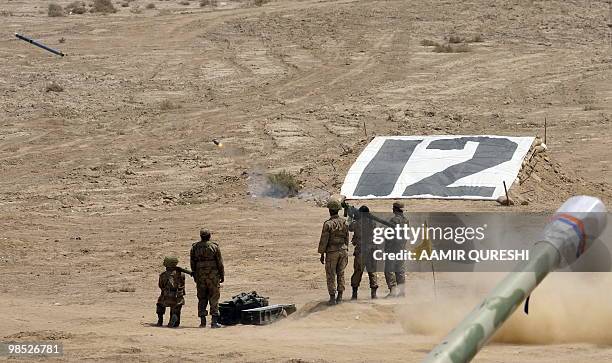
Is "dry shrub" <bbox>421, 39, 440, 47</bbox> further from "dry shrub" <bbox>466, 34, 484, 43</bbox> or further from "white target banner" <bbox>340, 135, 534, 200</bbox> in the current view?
"white target banner" <bbox>340, 135, 534, 200</bbox>

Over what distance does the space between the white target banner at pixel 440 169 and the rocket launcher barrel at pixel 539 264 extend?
17.4m

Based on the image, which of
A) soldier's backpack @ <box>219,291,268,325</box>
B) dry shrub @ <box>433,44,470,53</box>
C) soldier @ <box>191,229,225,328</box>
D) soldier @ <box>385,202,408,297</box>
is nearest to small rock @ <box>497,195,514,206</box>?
soldier @ <box>385,202,408,297</box>

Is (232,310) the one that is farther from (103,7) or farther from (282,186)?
(103,7)

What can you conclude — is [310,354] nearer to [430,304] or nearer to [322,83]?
[430,304]

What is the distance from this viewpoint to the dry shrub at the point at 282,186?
25469 mm

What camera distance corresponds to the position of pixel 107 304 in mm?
17812

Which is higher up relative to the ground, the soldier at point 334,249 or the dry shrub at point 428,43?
the soldier at point 334,249

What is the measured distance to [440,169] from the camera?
23.8m

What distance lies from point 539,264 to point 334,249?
34.6ft

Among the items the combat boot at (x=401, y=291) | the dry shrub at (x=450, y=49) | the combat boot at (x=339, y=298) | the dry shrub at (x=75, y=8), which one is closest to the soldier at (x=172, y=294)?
the combat boot at (x=339, y=298)

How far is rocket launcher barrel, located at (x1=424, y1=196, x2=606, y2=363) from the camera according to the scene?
17.2ft

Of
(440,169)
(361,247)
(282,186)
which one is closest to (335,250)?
(361,247)

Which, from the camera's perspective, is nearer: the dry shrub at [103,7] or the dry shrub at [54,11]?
the dry shrub at [54,11]

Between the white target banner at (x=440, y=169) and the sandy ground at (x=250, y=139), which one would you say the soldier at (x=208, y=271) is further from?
the white target banner at (x=440, y=169)
